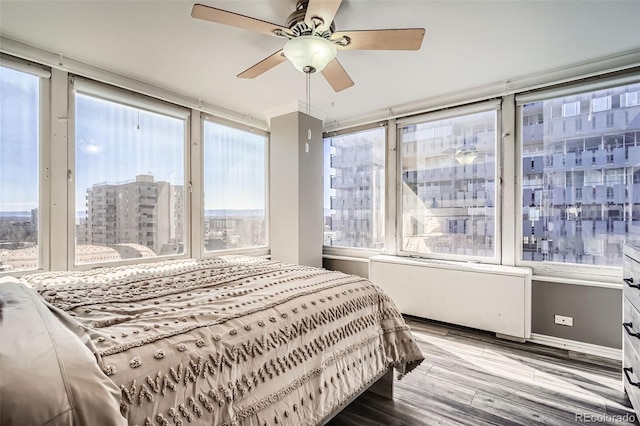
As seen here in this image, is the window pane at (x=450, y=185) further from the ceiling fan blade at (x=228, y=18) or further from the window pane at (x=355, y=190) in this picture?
the ceiling fan blade at (x=228, y=18)

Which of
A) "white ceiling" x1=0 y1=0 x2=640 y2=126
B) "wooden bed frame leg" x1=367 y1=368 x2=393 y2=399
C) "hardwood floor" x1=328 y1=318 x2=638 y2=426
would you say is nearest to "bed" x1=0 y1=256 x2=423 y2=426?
"wooden bed frame leg" x1=367 y1=368 x2=393 y2=399

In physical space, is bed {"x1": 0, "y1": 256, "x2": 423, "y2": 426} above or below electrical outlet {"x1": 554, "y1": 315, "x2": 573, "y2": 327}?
above

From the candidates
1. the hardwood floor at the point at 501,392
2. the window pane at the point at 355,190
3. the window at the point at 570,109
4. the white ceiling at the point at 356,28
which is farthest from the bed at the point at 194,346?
the window at the point at 570,109

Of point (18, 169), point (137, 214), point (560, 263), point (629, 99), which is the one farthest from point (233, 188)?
point (629, 99)

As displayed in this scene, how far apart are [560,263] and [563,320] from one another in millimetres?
531

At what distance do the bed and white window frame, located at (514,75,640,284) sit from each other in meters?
1.96

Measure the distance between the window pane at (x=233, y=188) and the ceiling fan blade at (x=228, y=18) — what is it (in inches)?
84.6

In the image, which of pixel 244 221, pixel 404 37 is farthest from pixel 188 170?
pixel 404 37

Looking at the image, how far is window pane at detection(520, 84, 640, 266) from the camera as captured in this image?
2.67m

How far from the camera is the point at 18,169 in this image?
2451mm

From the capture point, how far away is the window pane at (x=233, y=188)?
3.80 meters

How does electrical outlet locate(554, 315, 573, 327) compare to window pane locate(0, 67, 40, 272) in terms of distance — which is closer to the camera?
window pane locate(0, 67, 40, 272)

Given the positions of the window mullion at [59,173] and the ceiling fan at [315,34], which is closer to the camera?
the ceiling fan at [315,34]

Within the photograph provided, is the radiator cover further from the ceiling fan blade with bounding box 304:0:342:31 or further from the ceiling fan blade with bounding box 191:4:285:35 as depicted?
the ceiling fan blade with bounding box 191:4:285:35
